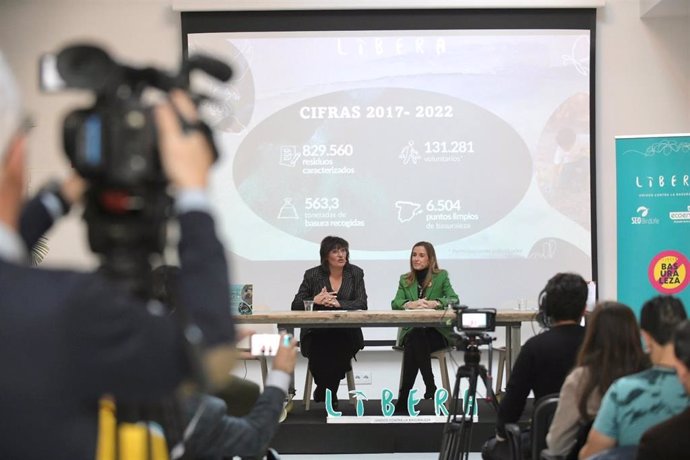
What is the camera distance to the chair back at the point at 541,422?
10.1 feet

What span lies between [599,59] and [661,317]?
5.17 m

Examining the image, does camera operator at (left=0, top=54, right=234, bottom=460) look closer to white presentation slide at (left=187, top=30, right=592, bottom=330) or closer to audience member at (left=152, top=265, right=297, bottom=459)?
audience member at (left=152, top=265, right=297, bottom=459)

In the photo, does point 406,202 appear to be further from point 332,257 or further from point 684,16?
point 684,16

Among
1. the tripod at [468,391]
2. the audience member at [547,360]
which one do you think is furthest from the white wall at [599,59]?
the audience member at [547,360]

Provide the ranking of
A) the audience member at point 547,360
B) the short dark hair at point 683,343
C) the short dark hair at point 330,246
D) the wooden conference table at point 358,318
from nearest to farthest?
the short dark hair at point 683,343
the audience member at point 547,360
the wooden conference table at point 358,318
the short dark hair at point 330,246

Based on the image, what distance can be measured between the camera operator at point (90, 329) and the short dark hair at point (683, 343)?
147 centimetres

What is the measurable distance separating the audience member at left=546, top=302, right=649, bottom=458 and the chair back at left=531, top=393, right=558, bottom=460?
0.52 feet

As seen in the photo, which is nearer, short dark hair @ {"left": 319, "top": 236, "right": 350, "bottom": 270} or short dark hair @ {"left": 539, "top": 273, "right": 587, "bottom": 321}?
short dark hair @ {"left": 539, "top": 273, "right": 587, "bottom": 321}

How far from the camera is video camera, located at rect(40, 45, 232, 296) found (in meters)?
1.01

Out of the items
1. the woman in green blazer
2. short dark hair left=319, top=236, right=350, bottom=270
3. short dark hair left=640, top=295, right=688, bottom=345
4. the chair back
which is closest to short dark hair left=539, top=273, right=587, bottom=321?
the chair back

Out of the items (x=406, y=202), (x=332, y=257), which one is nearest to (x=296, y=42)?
(x=406, y=202)

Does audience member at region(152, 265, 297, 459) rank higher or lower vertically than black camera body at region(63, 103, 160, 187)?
→ lower

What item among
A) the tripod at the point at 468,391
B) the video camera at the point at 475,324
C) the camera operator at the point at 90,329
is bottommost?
the tripod at the point at 468,391

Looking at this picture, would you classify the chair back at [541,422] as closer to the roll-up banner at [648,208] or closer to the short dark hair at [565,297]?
the short dark hair at [565,297]
